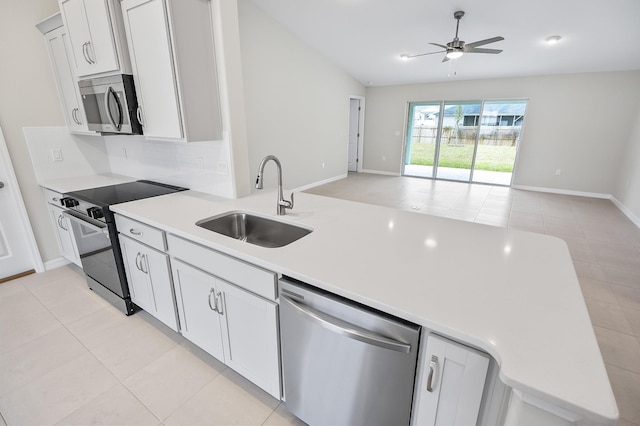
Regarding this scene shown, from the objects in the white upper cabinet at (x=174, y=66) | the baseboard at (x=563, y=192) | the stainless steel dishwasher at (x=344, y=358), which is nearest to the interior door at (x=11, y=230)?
the white upper cabinet at (x=174, y=66)

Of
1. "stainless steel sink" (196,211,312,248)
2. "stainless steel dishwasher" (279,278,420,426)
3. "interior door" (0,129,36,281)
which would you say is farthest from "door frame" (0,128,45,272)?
"stainless steel dishwasher" (279,278,420,426)

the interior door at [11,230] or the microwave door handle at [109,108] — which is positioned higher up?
the microwave door handle at [109,108]

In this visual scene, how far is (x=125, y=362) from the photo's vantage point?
1822 millimetres

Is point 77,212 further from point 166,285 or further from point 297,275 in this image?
point 297,275

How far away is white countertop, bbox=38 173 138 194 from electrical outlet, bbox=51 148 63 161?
207mm

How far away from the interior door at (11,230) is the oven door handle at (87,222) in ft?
2.61

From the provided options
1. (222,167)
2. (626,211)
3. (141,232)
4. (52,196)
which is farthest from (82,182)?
(626,211)

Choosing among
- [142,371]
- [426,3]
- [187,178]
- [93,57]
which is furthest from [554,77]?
[142,371]

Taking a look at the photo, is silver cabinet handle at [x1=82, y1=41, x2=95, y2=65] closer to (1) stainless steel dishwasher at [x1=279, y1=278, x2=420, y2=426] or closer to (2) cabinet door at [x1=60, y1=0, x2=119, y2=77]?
(2) cabinet door at [x1=60, y1=0, x2=119, y2=77]

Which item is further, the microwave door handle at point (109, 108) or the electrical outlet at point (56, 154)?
the electrical outlet at point (56, 154)

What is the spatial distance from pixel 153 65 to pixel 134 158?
135 cm

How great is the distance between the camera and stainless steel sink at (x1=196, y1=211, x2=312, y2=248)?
68.0 inches

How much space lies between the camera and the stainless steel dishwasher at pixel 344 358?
3.16ft

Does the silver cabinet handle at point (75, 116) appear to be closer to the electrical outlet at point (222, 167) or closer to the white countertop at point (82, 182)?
the white countertop at point (82, 182)
